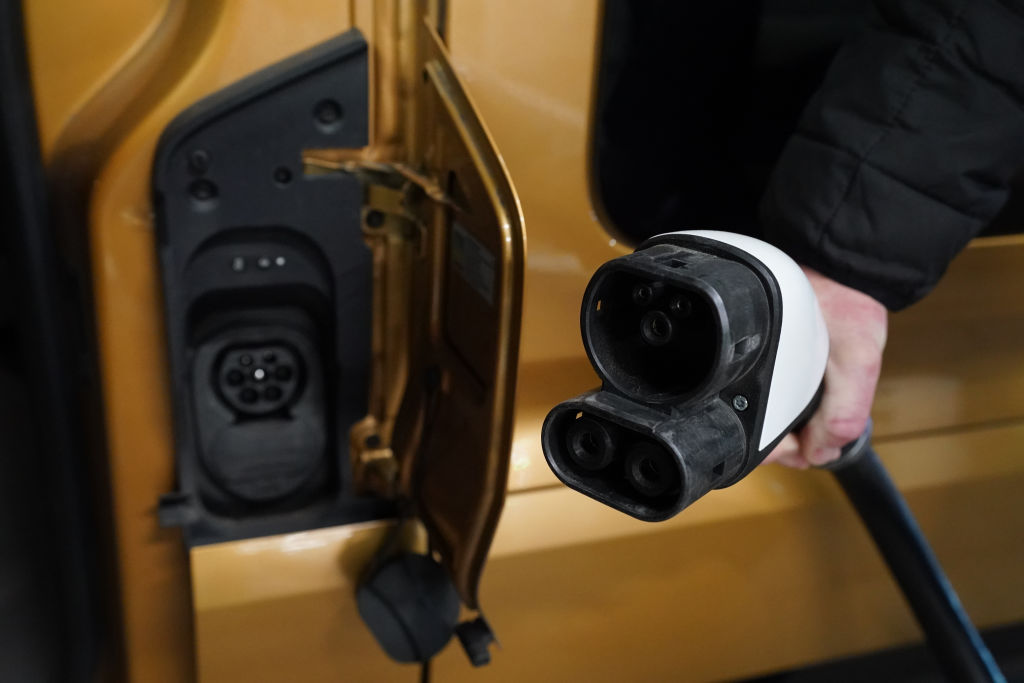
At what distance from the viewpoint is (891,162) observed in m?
0.99

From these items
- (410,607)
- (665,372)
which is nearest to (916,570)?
(410,607)

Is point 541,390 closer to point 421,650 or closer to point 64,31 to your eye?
point 421,650

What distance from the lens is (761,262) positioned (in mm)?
691

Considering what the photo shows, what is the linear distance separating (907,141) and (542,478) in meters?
0.60

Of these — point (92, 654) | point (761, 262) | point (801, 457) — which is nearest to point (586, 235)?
point (801, 457)

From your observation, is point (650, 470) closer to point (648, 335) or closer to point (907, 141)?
point (648, 335)

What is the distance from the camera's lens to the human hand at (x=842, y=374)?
965 mm

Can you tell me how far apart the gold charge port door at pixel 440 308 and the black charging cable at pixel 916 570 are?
533mm

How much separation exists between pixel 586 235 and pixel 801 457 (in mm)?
364

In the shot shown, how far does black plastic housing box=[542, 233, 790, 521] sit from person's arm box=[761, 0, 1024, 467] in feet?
1.11

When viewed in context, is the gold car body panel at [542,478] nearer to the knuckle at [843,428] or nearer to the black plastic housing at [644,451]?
the knuckle at [843,428]

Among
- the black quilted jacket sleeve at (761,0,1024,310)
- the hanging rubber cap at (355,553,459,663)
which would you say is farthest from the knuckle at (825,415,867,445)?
the hanging rubber cap at (355,553,459,663)

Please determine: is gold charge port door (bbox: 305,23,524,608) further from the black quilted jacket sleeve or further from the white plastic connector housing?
the black quilted jacket sleeve

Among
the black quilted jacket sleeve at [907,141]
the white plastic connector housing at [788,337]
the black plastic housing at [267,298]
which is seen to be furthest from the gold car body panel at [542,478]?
the white plastic connector housing at [788,337]
